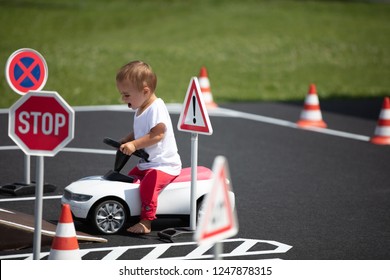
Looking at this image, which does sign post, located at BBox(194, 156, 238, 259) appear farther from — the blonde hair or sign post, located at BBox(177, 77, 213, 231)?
the blonde hair

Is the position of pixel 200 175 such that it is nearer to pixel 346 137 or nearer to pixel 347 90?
pixel 346 137

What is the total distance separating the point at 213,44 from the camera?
30.8 m

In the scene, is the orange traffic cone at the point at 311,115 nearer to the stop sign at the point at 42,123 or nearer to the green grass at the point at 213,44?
the green grass at the point at 213,44

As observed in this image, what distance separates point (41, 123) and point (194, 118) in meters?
2.15

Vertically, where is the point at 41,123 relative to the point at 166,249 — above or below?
above

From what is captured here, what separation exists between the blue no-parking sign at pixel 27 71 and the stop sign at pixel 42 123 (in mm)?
3675

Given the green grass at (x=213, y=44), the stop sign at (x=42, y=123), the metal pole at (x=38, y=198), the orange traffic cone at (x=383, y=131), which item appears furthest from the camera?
the green grass at (x=213, y=44)

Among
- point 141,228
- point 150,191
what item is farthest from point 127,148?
point 141,228

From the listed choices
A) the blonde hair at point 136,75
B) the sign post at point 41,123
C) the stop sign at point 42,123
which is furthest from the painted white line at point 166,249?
the blonde hair at point 136,75

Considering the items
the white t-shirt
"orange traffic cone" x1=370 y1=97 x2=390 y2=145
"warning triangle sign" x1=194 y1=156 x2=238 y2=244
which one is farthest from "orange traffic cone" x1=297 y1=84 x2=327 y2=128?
→ "warning triangle sign" x1=194 y1=156 x2=238 y2=244

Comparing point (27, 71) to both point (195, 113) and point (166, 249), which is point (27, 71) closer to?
point (195, 113)

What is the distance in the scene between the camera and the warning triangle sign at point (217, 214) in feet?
19.1

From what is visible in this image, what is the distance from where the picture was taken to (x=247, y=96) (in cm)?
2064

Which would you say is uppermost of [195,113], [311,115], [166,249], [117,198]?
[311,115]
